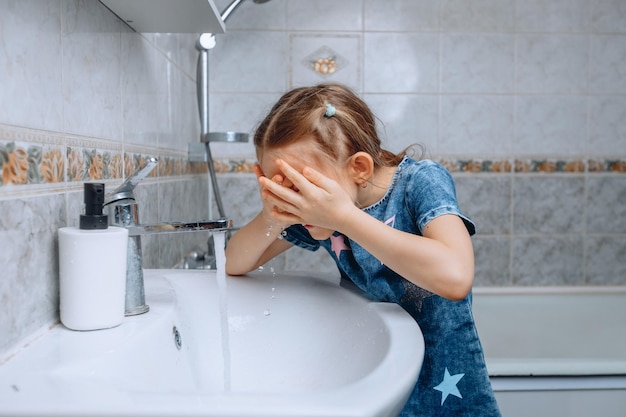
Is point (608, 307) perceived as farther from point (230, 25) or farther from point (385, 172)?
point (230, 25)

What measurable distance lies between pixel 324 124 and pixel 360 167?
8 centimetres

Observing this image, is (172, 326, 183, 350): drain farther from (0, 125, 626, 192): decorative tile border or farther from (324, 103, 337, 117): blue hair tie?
(324, 103, 337, 117): blue hair tie

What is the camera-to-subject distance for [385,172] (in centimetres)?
86

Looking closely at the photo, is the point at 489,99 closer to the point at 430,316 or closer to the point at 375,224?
the point at 430,316

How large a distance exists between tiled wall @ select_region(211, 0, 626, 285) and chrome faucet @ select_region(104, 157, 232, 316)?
1.28m

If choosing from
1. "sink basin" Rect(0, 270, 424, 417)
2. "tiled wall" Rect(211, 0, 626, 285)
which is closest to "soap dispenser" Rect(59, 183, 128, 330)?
"sink basin" Rect(0, 270, 424, 417)

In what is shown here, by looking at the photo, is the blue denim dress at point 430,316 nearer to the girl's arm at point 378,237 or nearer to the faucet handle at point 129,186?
the girl's arm at point 378,237

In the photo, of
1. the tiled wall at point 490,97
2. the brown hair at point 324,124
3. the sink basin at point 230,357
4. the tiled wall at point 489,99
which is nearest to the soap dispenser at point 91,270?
the sink basin at point 230,357

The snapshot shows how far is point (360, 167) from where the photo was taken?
77 cm

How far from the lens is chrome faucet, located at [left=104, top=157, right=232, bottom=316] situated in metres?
0.62

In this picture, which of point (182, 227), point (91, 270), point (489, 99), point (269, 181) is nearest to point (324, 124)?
point (269, 181)

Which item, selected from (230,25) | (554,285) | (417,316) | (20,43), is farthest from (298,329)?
(554,285)

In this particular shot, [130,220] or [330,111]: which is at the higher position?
[330,111]

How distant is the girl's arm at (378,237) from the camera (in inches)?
25.4
